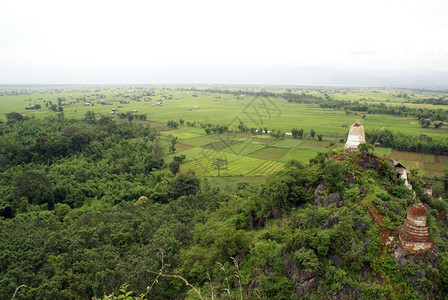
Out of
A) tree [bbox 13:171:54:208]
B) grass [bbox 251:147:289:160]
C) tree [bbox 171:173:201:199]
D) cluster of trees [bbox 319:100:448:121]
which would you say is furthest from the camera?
cluster of trees [bbox 319:100:448:121]

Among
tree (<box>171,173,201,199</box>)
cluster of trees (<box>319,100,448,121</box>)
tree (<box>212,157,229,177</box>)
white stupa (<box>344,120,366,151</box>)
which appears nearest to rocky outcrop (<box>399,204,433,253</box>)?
white stupa (<box>344,120,366,151</box>)

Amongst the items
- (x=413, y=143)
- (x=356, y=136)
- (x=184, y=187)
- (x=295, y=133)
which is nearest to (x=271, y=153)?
(x=295, y=133)

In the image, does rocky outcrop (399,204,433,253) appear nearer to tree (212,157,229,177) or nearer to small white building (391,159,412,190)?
small white building (391,159,412,190)

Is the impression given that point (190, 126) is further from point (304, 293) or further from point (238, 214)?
point (304, 293)

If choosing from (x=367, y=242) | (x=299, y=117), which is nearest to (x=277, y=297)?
(x=367, y=242)

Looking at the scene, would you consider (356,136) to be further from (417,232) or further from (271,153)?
(271,153)
